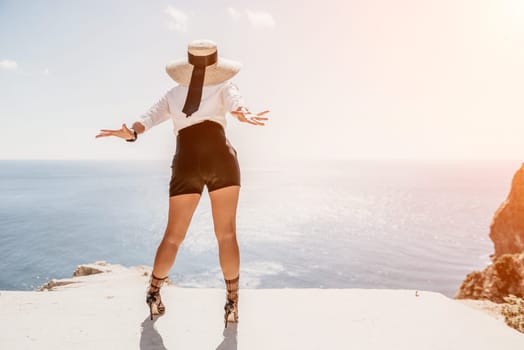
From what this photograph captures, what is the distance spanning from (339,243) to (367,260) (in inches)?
351

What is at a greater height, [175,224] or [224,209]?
[224,209]

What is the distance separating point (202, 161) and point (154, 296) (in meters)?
1.45

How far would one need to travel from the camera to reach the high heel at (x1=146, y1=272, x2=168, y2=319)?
11.3ft

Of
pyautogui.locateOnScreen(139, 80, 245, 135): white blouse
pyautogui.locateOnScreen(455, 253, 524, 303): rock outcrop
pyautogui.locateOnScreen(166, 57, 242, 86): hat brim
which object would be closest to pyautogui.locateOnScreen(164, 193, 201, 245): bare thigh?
→ pyautogui.locateOnScreen(139, 80, 245, 135): white blouse

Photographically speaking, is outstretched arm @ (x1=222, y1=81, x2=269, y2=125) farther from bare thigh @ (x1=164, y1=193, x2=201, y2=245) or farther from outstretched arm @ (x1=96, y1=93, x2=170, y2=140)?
bare thigh @ (x1=164, y1=193, x2=201, y2=245)

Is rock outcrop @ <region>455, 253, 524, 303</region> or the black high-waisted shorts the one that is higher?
the black high-waisted shorts

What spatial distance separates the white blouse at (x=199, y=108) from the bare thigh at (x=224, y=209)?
0.61 meters

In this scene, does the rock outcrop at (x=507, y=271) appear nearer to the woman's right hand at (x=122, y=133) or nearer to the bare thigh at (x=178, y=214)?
the bare thigh at (x=178, y=214)

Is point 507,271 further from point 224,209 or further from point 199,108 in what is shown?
point 199,108

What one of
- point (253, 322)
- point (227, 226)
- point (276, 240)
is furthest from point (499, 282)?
point (276, 240)

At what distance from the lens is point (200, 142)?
316 centimetres

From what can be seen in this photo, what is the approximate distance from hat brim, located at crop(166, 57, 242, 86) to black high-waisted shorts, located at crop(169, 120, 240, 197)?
15.7 inches

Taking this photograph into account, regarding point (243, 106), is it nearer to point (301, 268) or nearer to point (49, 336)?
point (49, 336)

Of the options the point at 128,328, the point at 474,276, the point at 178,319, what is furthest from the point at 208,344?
the point at 474,276
